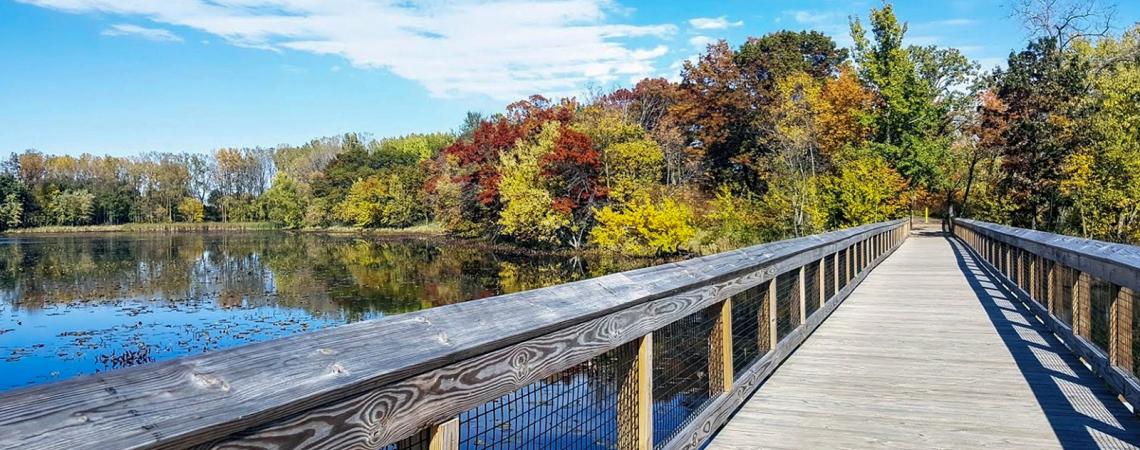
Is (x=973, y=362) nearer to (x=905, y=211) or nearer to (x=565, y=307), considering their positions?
(x=565, y=307)

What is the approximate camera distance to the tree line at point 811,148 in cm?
2572

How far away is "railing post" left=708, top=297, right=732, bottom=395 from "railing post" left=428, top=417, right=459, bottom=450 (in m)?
2.57

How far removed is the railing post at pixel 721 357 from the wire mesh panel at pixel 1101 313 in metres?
2.53

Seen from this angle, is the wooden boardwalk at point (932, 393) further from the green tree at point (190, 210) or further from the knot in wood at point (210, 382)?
the green tree at point (190, 210)

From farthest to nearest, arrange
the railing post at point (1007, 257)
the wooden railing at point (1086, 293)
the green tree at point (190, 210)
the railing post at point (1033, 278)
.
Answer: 1. the green tree at point (190, 210)
2. the railing post at point (1007, 257)
3. the railing post at point (1033, 278)
4. the wooden railing at point (1086, 293)

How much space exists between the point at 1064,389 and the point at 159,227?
298 feet

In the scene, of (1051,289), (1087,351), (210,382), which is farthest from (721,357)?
(1051,289)

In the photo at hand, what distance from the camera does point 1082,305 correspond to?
5.75m

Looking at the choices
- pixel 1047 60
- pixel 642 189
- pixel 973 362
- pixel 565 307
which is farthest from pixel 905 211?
pixel 565 307

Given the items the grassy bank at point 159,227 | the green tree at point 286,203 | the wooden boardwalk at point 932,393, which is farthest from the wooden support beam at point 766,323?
the grassy bank at point 159,227

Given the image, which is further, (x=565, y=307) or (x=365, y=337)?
(x=565, y=307)

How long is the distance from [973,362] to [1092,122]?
2365 centimetres

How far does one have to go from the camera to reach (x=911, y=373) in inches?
220

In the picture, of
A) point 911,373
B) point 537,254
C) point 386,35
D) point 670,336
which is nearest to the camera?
point 670,336
